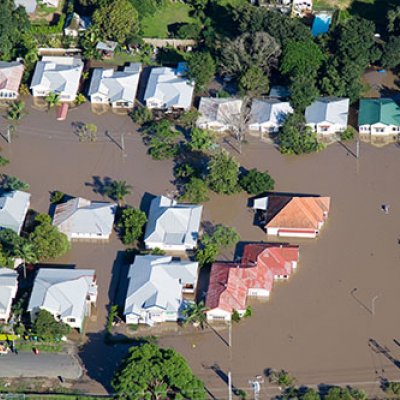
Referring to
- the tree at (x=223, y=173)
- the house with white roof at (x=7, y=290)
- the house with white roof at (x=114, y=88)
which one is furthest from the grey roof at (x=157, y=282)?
the house with white roof at (x=114, y=88)

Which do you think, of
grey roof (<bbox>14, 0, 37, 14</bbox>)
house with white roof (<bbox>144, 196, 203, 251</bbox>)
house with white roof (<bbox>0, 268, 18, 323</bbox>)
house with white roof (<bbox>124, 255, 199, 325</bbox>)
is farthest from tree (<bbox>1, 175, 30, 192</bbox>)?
grey roof (<bbox>14, 0, 37, 14</bbox>)

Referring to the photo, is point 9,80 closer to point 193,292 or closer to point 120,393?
point 193,292

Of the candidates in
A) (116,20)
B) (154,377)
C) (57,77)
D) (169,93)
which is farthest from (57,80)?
(154,377)

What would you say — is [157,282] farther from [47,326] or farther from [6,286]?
[6,286]

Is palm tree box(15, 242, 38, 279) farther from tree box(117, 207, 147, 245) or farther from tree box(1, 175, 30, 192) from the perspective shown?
tree box(1, 175, 30, 192)

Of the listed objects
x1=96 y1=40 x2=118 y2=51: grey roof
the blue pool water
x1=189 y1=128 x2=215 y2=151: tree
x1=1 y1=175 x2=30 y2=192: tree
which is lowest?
x1=1 y1=175 x2=30 y2=192: tree

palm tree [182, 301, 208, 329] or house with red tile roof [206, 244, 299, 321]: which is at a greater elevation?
house with red tile roof [206, 244, 299, 321]

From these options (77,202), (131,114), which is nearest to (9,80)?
(131,114)
